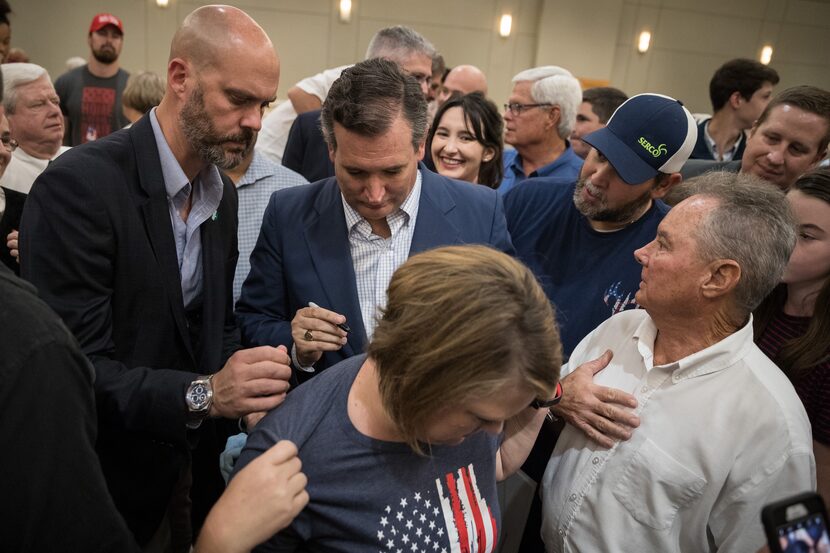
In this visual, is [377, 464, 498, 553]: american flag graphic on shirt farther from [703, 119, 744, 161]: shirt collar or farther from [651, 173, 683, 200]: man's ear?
[703, 119, 744, 161]: shirt collar

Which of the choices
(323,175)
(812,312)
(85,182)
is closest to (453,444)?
(85,182)

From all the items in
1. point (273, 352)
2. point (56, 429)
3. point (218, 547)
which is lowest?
point (218, 547)

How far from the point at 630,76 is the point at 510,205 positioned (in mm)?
7674

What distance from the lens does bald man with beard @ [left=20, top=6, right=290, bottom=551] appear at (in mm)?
1375

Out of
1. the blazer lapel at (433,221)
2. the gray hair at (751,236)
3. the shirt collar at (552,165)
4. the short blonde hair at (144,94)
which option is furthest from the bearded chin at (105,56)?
the gray hair at (751,236)

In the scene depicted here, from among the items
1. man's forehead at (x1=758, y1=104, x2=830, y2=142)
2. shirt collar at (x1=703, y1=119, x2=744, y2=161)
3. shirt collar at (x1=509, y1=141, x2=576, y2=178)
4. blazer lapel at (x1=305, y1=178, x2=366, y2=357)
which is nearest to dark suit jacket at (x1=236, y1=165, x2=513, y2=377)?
blazer lapel at (x1=305, y1=178, x2=366, y2=357)

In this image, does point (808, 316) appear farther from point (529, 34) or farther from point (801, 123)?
point (529, 34)

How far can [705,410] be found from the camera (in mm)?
1426

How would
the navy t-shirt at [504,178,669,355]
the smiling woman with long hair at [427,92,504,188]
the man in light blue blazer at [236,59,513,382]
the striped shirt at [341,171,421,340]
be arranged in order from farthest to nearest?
the smiling woman with long hair at [427,92,504,188], the navy t-shirt at [504,178,669,355], the striped shirt at [341,171,421,340], the man in light blue blazer at [236,59,513,382]

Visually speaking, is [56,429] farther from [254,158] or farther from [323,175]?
[323,175]

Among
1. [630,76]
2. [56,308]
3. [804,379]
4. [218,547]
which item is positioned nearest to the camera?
[218,547]

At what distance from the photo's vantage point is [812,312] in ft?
5.56

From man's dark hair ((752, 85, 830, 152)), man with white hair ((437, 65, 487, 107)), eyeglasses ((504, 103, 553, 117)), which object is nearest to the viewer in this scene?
man's dark hair ((752, 85, 830, 152))

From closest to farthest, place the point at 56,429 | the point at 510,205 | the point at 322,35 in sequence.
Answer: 1. the point at 56,429
2. the point at 510,205
3. the point at 322,35
